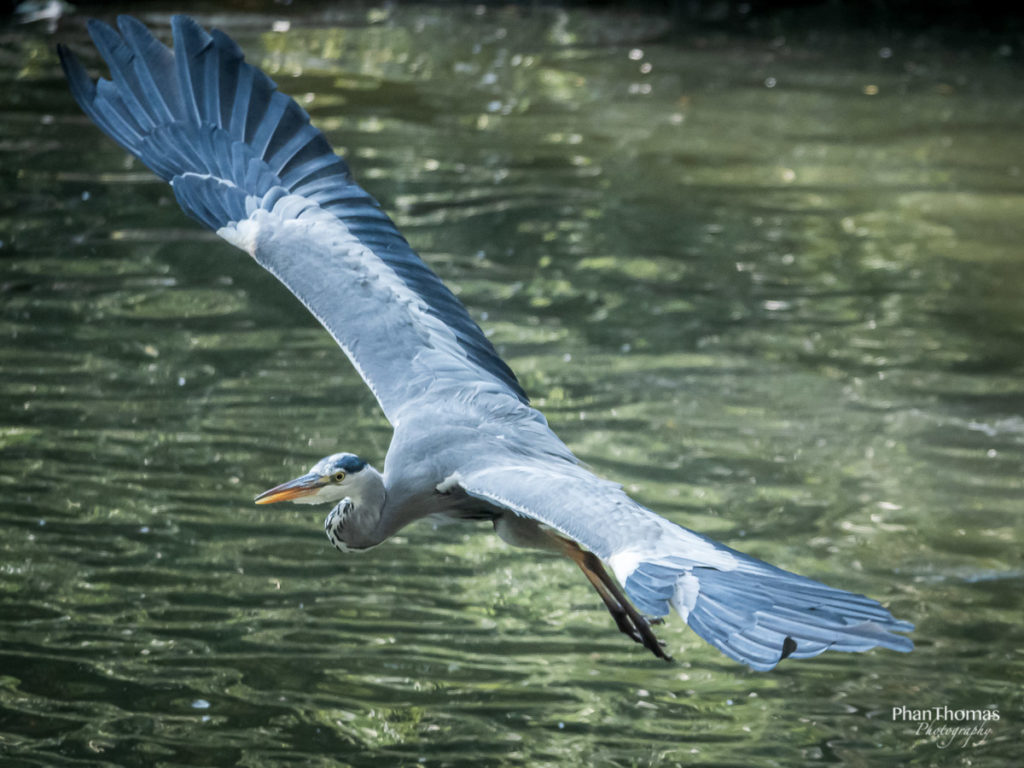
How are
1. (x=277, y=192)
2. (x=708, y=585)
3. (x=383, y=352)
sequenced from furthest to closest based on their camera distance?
(x=277, y=192)
(x=383, y=352)
(x=708, y=585)

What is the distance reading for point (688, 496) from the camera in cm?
566

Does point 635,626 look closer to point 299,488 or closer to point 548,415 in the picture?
point 299,488

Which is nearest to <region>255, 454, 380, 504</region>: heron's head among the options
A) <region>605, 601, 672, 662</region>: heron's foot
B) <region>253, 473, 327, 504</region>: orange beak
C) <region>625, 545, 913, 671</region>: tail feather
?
<region>253, 473, 327, 504</region>: orange beak

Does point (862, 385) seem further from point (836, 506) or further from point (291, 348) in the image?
point (291, 348)

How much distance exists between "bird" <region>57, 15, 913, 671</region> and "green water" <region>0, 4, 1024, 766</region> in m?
0.59

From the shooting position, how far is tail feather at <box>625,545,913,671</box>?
2.69m

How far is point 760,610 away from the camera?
2820 mm

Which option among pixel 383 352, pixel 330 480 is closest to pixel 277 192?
pixel 383 352

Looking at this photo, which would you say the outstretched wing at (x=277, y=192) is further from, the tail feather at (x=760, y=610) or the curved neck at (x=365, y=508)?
the tail feather at (x=760, y=610)

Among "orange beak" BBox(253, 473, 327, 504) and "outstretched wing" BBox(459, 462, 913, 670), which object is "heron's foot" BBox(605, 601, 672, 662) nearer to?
"outstretched wing" BBox(459, 462, 913, 670)

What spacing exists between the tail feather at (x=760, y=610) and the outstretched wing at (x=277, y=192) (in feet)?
4.33

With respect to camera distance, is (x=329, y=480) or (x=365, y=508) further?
(x=365, y=508)

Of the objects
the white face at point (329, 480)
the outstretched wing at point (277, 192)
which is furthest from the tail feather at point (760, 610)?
the outstretched wing at point (277, 192)

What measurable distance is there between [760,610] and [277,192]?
91.5 inches
